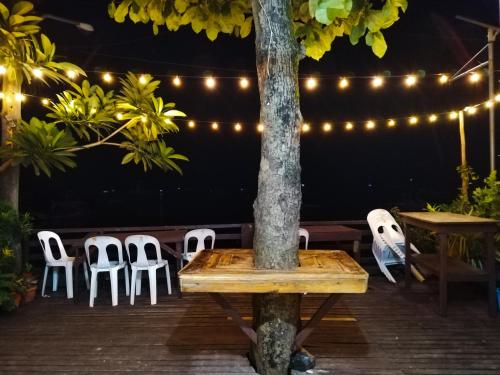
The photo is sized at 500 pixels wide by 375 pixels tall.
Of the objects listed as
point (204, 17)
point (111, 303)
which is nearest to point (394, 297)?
point (111, 303)


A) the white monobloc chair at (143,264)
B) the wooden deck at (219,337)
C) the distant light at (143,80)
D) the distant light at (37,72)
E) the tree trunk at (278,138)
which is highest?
the distant light at (143,80)

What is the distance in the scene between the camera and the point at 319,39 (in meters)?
2.57

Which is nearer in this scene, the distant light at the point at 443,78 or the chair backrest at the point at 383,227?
the chair backrest at the point at 383,227

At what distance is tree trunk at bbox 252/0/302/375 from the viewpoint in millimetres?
2029

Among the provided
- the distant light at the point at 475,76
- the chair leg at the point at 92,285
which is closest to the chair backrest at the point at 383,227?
the distant light at the point at 475,76

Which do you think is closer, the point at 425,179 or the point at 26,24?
the point at 26,24

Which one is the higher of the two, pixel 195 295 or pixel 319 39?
pixel 319 39

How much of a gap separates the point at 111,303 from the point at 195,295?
94 centimetres

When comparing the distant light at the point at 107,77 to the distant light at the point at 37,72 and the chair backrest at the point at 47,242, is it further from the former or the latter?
the chair backrest at the point at 47,242

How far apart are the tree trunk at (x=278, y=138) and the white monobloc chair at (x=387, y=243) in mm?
3039

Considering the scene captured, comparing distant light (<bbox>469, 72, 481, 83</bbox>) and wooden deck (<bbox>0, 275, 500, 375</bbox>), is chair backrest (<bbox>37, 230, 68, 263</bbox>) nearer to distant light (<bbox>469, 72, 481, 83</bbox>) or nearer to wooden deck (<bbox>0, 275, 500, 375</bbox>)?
wooden deck (<bbox>0, 275, 500, 375</bbox>)

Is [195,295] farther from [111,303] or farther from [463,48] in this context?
[463,48]

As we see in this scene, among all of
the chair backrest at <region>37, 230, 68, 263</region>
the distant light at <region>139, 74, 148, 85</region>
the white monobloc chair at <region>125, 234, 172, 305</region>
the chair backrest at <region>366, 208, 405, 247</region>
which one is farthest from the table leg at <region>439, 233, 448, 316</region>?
the chair backrest at <region>37, 230, 68, 263</region>

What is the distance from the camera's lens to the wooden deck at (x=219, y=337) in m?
2.49
